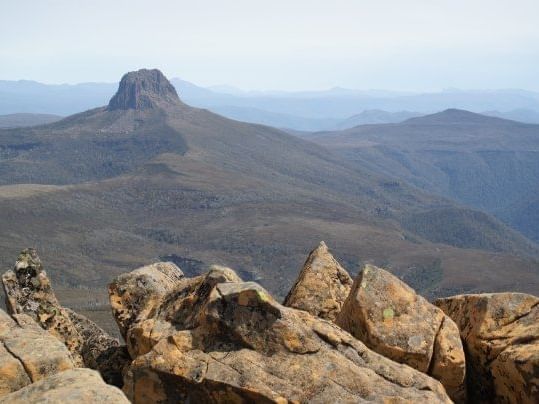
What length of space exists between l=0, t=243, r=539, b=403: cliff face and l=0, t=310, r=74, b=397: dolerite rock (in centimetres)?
2

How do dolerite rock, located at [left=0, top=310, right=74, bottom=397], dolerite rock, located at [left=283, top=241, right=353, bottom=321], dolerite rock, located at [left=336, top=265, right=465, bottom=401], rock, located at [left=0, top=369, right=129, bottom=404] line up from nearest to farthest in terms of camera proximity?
rock, located at [left=0, top=369, right=129, bottom=404] → dolerite rock, located at [left=0, top=310, right=74, bottom=397] → dolerite rock, located at [left=336, top=265, right=465, bottom=401] → dolerite rock, located at [left=283, top=241, right=353, bottom=321]

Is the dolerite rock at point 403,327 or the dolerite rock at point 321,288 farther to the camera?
the dolerite rock at point 321,288

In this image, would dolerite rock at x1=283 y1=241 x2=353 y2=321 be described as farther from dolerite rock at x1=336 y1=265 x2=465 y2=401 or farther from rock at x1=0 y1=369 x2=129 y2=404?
rock at x1=0 y1=369 x2=129 y2=404

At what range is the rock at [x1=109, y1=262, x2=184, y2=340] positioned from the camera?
728 inches

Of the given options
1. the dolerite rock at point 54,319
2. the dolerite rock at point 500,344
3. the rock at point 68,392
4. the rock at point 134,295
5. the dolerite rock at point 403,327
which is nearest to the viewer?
the rock at point 68,392

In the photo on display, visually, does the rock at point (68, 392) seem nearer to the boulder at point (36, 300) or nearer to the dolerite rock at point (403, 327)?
the boulder at point (36, 300)

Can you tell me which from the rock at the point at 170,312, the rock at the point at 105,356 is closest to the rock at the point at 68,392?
the rock at the point at 170,312

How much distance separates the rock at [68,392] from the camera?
10.2m

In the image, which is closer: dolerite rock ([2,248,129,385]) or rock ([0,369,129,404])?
rock ([0,369,129,404])

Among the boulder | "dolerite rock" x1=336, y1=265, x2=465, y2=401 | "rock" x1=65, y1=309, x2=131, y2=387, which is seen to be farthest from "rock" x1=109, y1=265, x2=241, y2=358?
"dolerite rock" x1=336, y1=265, x2=465, y2=401

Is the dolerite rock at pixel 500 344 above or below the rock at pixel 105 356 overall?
above

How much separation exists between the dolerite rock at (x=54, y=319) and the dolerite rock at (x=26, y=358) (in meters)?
3.03

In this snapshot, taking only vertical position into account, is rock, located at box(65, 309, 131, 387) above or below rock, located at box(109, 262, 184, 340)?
below

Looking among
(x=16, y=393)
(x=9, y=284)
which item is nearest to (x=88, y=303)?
(x=9, y=284)
